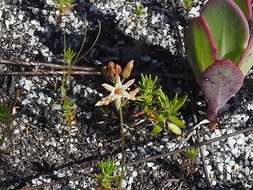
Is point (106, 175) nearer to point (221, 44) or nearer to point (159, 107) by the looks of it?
point (159, 107)

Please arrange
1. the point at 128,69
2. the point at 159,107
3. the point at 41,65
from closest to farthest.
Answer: the point at 128,69 → the point at 159,107 → the point at 41,65

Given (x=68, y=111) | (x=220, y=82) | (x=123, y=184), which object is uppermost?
(x=220, y=82)

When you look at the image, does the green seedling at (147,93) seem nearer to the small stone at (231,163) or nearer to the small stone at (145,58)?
the small stone at (145,58)

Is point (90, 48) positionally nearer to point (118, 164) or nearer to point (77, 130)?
point (77, 130)

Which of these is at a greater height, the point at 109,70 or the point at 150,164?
the point at 109,70

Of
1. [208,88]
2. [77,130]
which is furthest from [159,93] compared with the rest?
[77,130]

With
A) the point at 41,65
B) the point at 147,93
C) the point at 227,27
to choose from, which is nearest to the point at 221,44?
the point at 227,27

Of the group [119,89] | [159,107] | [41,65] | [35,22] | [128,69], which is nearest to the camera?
[119,89]
